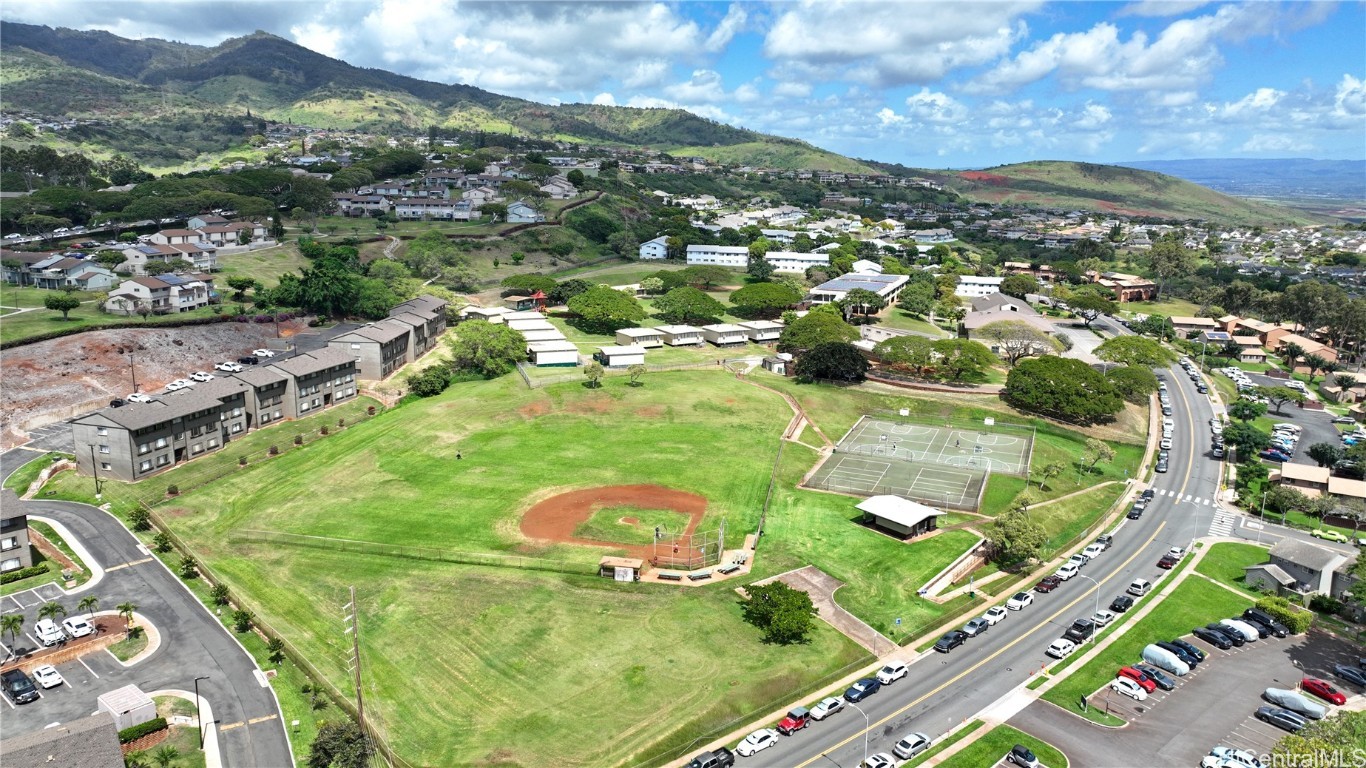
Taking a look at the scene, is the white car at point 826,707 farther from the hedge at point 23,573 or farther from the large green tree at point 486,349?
the large green tree at point 486,349

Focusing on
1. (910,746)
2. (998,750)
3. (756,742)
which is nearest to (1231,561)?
(998,750)

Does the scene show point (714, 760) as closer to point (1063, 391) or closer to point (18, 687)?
point (18, 687)

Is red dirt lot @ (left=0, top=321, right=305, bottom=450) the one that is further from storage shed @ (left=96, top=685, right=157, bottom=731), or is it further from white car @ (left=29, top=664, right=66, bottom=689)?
storage shed @ (left=96, top=685, right=157, bottom=731)

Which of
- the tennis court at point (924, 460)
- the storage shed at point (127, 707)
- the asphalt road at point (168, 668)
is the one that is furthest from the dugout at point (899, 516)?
the storage shed at point (127, 707)

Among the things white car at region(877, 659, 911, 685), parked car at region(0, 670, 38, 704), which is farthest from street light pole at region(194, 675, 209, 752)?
white car at region(877, 659, 911, 685)

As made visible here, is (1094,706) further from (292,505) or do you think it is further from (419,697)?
(292,505)

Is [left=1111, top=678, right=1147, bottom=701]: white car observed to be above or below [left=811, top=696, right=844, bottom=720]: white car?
above

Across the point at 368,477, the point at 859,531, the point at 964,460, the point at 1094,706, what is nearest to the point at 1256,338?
A: the point at 964,460
